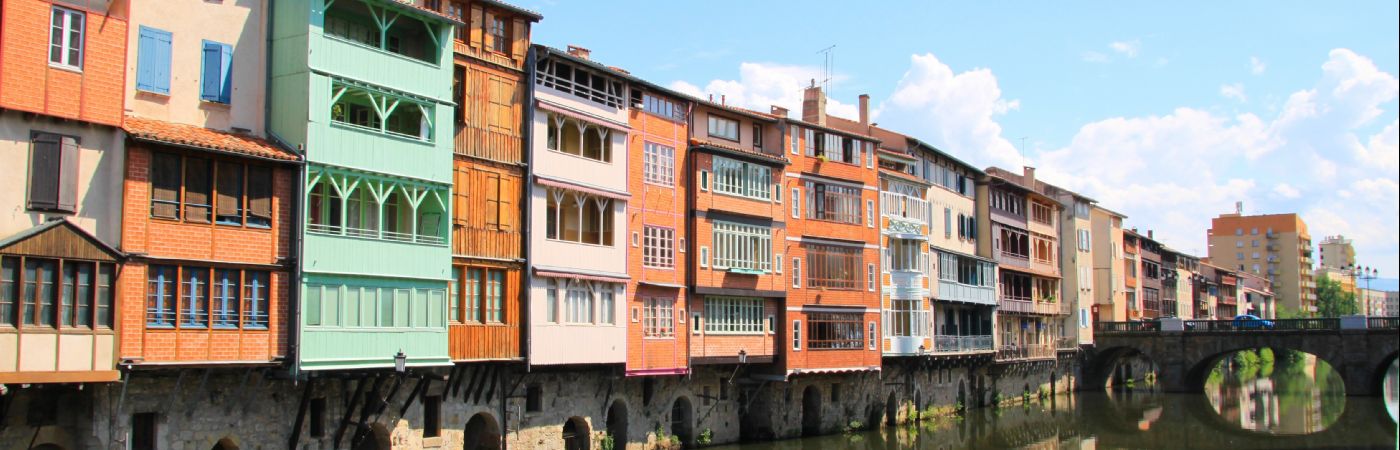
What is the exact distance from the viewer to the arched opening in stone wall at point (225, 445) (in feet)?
99.1

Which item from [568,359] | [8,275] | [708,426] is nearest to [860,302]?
[708,426]

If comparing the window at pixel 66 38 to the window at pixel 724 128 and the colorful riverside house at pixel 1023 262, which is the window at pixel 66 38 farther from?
the colorful riverside house at pixel 1023 262

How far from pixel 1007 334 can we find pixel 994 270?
240 inches

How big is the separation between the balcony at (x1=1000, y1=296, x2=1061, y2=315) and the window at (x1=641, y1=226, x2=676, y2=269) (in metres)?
34.6

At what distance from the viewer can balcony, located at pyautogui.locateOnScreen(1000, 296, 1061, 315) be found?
73.8 metres

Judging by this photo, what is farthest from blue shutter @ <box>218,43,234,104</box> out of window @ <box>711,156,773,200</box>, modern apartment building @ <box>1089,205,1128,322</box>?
modern apartment building @ <box>1089,205,1128,322</box>

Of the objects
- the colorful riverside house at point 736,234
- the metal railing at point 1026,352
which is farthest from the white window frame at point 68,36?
the metal railing at point 1026,352

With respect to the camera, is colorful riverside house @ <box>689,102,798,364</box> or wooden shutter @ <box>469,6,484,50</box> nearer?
wooden shutter @ <box>469,6,484,50</box>

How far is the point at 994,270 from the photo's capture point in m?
71.2

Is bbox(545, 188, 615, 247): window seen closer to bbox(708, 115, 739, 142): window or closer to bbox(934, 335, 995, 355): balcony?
bbox(708, 115, 739, 142): window

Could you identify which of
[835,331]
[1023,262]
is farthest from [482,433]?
[1023,262]

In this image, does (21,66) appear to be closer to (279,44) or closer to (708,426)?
(279,44)

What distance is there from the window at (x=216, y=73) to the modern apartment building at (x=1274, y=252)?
186164mm

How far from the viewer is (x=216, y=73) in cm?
3012
